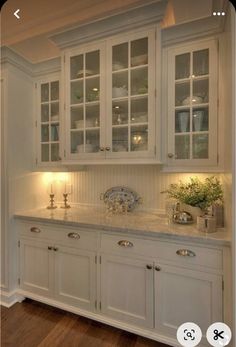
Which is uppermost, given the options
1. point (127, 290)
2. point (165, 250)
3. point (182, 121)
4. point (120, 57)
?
point (120, 57)

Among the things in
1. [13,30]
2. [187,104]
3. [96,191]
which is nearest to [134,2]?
[187,104]

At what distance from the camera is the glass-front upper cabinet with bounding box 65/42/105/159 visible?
1727mm

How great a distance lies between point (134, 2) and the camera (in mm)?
1446

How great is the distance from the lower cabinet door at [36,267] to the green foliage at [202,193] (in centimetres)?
119

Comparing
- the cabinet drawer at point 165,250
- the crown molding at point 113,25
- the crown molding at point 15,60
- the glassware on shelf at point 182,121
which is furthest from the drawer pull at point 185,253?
the crown molding at point 15,60

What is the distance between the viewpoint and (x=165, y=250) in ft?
4.49

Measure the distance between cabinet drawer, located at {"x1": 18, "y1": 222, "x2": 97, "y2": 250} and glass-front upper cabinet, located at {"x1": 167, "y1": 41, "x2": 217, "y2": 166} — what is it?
0.85 meters

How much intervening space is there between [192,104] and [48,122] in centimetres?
135

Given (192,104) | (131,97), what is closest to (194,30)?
(192,104)

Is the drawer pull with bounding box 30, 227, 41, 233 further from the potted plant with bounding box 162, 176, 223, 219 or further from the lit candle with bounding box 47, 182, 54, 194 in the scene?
the potted plant with bounding box 162, 176, 223, 219

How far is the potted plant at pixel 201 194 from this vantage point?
1.46m

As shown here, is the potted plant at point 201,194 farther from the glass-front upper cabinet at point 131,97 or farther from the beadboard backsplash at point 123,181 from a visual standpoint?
the glass-front upper cabinet at point 131,97

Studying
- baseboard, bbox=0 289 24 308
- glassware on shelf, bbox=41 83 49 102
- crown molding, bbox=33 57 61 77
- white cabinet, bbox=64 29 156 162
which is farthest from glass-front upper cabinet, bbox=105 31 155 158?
baseboard, bbox=0 289 24 308

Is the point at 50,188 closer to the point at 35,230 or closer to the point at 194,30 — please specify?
the point at 35,230
